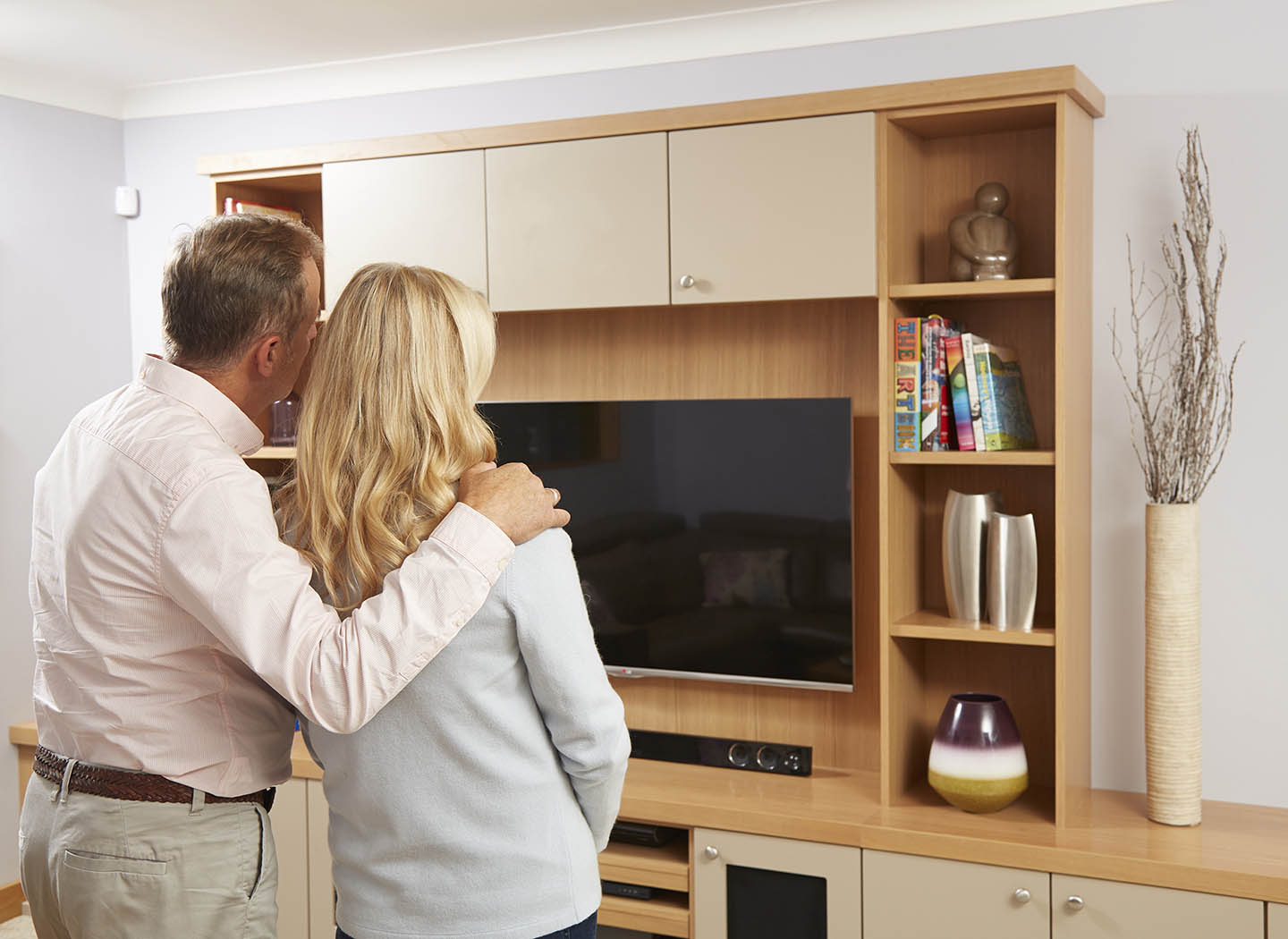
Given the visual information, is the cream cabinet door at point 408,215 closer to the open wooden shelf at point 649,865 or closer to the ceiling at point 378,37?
the ceiling at point 378,37

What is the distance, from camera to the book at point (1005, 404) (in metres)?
2.61

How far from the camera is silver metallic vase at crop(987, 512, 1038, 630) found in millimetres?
2576

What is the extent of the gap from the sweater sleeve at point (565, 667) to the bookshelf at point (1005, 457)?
4.36 feet

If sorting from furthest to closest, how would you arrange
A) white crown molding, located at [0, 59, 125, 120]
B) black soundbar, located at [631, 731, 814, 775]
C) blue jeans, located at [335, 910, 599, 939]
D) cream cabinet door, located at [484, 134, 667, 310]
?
1. white crown molding, located at [0, 59, 125, 120]
2. black soundbar, located at [631, 731, 814, 775]
3. cream cabinet door, located at [484, 134, 667, 310]
4. blue jeans, located at [335, 910, 599, 939]

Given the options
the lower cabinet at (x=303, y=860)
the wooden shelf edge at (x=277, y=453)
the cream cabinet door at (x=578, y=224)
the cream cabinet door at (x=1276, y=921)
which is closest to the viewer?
the cream cabinet door at (x=1276, y=921)

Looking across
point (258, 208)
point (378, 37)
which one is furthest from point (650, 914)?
point (378, 37)

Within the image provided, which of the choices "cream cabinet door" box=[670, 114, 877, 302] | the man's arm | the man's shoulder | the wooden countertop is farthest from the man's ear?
the wooden countertop

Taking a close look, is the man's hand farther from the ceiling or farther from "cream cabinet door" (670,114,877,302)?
the ceiling

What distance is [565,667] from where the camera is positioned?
4.54ft

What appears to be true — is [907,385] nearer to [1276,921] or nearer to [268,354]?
[1276,921]

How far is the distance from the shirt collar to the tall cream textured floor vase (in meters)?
1.89

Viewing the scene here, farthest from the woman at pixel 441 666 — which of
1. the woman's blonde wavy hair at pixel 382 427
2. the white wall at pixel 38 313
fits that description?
the white wall at pixel 38 313

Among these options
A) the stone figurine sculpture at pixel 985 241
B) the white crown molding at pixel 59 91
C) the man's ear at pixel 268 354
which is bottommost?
the man's ear at pixel 268 354

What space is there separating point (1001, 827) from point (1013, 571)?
0.55m
